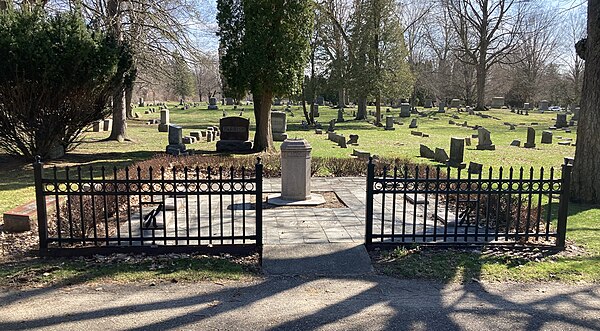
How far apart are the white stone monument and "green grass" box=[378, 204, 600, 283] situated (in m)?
3.38

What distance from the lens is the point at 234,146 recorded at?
717 inches

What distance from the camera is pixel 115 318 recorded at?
14.1 feet

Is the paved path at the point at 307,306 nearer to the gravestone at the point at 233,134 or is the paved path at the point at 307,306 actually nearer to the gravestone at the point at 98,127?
the gravestone at the point at 233,134

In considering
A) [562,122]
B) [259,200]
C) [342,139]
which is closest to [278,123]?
[342,139]

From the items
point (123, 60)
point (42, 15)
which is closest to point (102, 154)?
point (123, 60)

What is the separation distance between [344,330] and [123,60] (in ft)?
44.0

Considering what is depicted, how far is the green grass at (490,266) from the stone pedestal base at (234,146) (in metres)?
12.6

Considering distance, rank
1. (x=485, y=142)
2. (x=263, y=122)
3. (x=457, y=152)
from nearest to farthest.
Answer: (x=457, y=152) → (x=263, y=122) → (x=485, y=142)

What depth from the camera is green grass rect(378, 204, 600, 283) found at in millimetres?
5477

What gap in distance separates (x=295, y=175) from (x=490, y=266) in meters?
4.50

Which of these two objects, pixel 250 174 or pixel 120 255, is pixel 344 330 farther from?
pixel 250 174

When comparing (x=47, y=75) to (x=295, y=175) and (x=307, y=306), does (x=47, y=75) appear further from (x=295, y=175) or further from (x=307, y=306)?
(x=307, y=306)

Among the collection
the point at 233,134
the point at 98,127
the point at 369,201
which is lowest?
the point at 369,201

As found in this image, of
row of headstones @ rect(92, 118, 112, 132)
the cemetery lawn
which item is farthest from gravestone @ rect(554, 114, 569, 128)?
row of headstones @ rect(92, 118, 112, 132)
